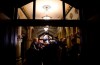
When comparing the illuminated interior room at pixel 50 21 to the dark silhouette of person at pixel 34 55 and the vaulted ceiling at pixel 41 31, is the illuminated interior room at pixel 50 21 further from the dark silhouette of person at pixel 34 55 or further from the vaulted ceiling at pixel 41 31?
the vaulted ceiling at pixel 41 31

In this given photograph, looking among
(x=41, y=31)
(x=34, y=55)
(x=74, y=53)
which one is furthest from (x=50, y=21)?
(x=41, y=31)

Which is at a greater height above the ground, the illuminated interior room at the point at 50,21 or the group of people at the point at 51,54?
the illuminated interior room at the point at 50,21

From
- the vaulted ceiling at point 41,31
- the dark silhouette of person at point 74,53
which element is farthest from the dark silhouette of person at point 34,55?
the vaulted ceiling at point 41,31

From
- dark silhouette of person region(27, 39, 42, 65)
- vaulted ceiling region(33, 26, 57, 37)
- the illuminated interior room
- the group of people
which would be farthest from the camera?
vaulted ceiling region(33, 26, 57, 37)

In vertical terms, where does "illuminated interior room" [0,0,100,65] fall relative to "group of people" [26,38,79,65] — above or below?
above

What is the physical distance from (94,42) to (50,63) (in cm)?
404

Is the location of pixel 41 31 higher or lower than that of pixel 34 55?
higher

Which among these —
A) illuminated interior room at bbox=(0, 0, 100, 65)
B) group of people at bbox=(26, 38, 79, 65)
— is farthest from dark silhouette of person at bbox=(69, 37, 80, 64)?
group of people at bbox=(26, 38, 79, 65)

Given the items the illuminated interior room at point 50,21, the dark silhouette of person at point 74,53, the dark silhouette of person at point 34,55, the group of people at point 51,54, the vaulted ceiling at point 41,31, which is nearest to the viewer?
the illuminated interior room at point 50,21

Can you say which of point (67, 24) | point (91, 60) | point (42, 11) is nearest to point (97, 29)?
point (91, 60)

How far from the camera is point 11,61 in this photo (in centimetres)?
409

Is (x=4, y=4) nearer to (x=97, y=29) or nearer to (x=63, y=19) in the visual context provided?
(x=63, y=19)

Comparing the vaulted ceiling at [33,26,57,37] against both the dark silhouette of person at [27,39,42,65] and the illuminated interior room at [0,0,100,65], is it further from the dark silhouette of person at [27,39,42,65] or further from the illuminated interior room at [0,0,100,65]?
the illuminated interior room at [0,0,100,65]

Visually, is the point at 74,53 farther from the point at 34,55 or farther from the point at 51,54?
the point at 34,55
